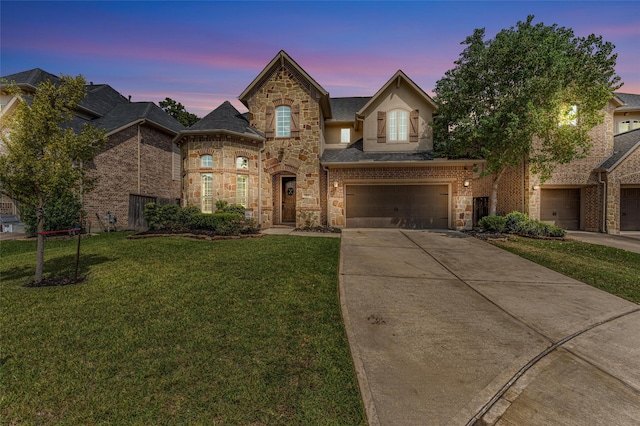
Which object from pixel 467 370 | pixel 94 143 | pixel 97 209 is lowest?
pixel 467 370

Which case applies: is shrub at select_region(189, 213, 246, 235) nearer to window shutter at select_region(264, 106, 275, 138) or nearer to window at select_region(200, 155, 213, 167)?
window at select_region(200, 155, 213, 167)

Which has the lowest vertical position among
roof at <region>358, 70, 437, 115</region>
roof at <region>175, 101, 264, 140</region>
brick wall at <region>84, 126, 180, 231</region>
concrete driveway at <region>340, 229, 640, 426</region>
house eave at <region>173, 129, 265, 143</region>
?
concrete driveway at <region>340, 229, 640, 426</region>

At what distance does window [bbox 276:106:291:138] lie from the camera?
14.8 m

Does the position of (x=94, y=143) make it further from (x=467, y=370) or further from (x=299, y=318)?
(x=467, y=370)

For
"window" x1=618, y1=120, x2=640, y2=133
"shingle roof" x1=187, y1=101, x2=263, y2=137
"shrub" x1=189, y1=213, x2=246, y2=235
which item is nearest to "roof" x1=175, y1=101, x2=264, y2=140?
"shingle roof" x1=187, y1=101, x2=263, y2=137

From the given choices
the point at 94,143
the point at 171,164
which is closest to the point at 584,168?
the point at 94,143

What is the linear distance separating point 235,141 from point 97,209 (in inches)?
323

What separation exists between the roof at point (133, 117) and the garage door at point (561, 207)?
24.2 metres

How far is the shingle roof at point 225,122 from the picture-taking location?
1378 cm

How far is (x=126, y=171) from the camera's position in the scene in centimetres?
1541

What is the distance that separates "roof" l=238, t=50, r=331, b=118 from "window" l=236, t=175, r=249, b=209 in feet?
15.4

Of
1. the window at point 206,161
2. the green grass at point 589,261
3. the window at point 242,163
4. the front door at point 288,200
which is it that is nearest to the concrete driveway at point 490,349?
the green grass at point 589,261

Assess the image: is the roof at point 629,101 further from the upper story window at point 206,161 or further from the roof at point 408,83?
the upper story window at point 206,161

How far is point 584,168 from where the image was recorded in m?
15.0
